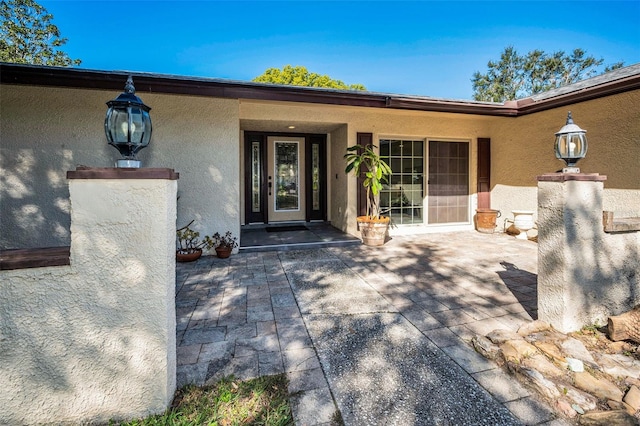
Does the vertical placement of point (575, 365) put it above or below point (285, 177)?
below

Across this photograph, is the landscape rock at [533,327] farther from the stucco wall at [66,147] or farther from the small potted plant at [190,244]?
the stucco wall at [66,147]

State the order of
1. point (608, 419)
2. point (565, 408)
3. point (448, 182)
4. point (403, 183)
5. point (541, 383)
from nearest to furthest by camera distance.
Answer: point (608, 419) → point (565, 408) → point (541, 383) → point (403, 183) → point (448, 182)

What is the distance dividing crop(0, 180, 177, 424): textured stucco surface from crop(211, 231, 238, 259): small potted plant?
3.34 metres

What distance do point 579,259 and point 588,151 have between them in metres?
3.98

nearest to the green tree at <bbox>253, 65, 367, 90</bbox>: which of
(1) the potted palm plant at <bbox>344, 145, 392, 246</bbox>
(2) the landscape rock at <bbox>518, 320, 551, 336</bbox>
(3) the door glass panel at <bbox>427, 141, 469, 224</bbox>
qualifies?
(3) the door glass panel at <bbox>427, 141, 469, 224</bbox>

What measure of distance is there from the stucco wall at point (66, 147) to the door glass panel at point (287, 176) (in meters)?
2.92

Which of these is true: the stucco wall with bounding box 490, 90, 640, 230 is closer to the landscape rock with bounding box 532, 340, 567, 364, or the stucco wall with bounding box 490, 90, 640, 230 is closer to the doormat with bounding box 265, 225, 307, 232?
the landscape rock with bounding box 532, 340, 567, 364

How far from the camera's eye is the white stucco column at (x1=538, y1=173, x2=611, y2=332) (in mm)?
2299

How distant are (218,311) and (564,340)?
9.24ft

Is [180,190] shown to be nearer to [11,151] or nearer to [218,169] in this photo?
[218,169]

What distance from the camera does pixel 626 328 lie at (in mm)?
2236

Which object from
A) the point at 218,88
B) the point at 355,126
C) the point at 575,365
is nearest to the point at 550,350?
the point at 575,365

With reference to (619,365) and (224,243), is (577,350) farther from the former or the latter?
(224,243)

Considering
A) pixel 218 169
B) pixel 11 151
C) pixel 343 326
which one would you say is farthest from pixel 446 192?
pixel 11 151
